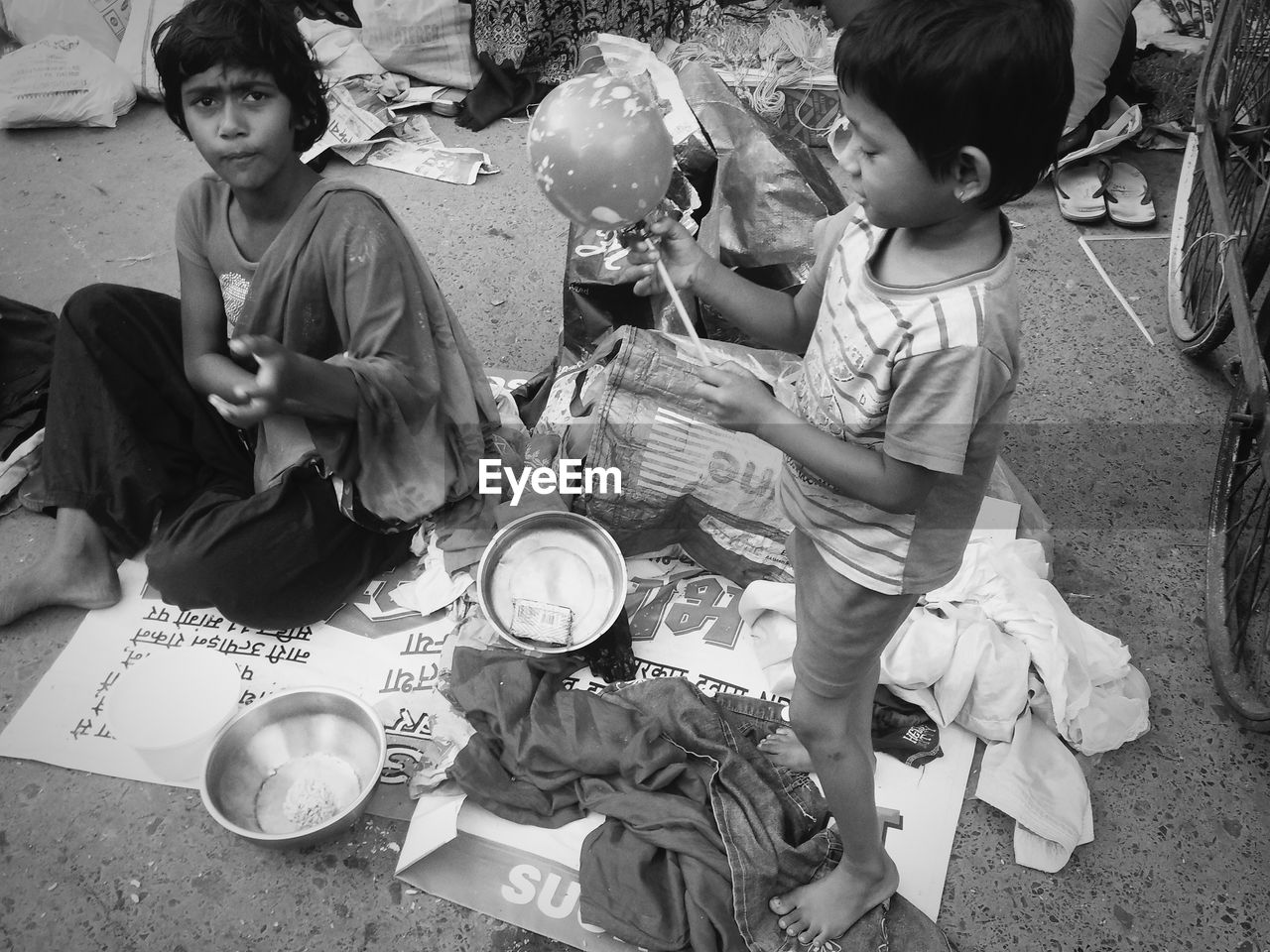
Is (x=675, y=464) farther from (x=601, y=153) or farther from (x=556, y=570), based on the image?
(x=601, y=153)

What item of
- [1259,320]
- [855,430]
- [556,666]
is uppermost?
[855,430]

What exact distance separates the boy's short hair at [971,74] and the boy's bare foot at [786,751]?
125 centimetres

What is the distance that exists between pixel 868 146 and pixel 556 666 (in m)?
1.33

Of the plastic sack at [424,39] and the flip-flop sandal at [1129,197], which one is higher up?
the plastic sack at [424,39]

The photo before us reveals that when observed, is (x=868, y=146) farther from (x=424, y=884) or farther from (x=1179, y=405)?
(x=1179, y=405)

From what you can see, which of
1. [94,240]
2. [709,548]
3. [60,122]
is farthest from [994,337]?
[60,122]

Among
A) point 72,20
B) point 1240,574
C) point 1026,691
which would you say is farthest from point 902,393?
point 72,20

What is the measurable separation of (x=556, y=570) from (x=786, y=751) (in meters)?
0.66

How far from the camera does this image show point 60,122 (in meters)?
4.09

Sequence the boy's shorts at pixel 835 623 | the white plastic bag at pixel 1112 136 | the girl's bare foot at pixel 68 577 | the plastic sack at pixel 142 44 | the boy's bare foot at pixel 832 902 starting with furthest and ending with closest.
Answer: the plastic sack at pixel 142 44 < the white plastic bag at pixel 1112 136 < the girl's bare foot at pixel 68 577 < the boy's bare foot at pixel 832 902 < the boy's shorts at pixel 835 623

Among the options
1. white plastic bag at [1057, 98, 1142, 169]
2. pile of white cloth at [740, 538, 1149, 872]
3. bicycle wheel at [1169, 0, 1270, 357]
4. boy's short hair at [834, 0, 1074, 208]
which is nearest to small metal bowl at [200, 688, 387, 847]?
pile of white cloth at [740, 538, 1149, 872]

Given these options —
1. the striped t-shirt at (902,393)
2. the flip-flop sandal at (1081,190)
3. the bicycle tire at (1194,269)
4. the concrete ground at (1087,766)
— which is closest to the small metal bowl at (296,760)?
the concrete ground at (1087,766)

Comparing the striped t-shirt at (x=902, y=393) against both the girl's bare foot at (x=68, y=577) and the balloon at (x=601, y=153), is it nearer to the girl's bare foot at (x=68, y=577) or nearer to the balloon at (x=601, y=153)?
the balloon at (x=601, y=153)

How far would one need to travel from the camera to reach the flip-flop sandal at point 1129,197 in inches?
135
